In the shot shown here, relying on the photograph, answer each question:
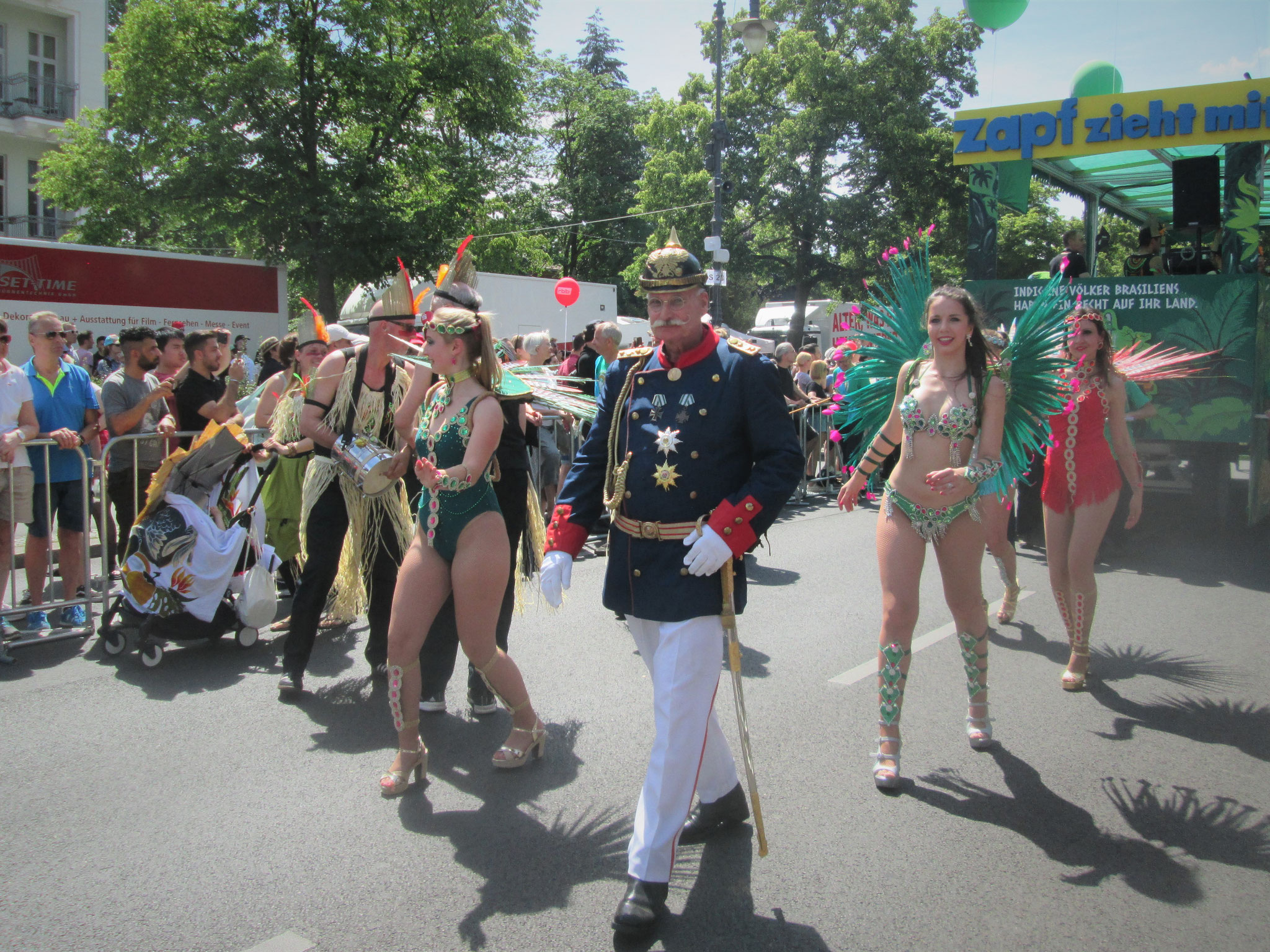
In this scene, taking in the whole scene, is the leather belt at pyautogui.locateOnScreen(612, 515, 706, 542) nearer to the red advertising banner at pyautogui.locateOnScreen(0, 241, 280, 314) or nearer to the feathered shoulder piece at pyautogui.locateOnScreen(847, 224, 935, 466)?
the feathered shoulder piece at pyautogui.locateOnScreen(847, 224, 935, 466)

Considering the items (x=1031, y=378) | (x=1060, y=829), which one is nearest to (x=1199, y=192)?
(x=1031, y=378)

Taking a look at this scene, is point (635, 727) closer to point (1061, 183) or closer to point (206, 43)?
point (1061, 183)

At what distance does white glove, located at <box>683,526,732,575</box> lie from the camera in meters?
2.78

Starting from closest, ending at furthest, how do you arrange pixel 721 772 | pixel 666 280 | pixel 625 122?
pixel 666 280 < pixel 721 772 < pixel 625 122

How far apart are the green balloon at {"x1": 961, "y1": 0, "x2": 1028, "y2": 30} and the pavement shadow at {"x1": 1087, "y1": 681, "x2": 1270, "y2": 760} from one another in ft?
25.9

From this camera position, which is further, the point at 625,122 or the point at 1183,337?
the point at 625,122

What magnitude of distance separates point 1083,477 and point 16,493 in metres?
6.22

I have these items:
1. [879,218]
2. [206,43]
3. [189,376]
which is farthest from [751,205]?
[189,376]

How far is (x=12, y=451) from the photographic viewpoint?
5648mm

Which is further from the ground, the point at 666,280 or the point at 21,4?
the point at 21,4

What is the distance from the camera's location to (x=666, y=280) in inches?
117

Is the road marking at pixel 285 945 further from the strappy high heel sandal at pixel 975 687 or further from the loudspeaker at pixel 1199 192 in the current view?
the loudspeaker at pixel 1199 192

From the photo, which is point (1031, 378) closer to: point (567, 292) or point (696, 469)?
point (696, 469)

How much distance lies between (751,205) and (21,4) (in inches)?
879
